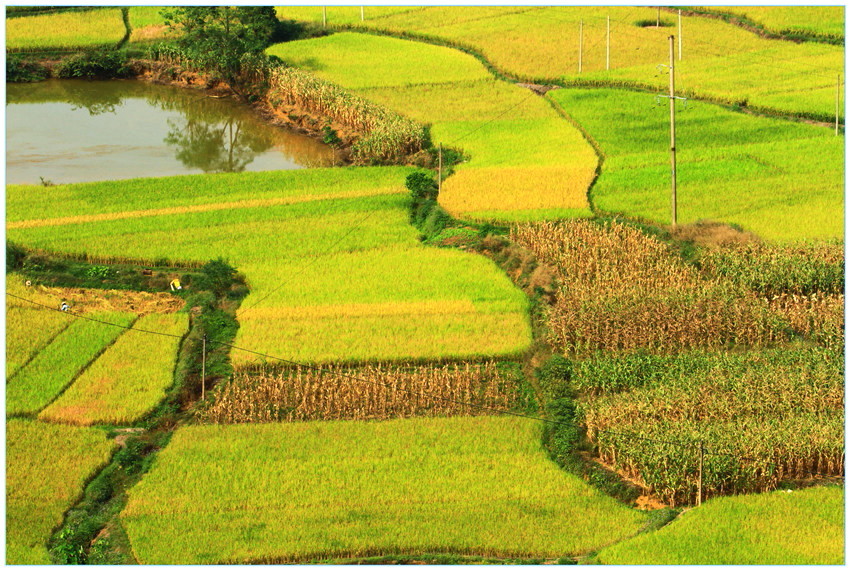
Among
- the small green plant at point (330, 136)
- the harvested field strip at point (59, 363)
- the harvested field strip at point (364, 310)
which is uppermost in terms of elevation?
the small green plant at point (330, 136)

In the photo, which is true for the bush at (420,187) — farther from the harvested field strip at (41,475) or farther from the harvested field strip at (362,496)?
the harvested field strip at (41,475)

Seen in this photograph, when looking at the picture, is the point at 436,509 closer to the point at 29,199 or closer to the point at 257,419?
the point at 257,419

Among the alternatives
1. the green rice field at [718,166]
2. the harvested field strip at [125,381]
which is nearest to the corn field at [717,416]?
the green rice field at [718,166]

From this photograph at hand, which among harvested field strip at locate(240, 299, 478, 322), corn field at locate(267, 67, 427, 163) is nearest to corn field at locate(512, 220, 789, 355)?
harvested field strip at locate(240, 299, 478, 322)

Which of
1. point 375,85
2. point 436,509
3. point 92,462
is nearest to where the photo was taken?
point 436,509

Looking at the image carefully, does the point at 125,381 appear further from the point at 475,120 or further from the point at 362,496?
the point at 475,120

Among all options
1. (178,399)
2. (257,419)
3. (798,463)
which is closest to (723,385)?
(798,463)
